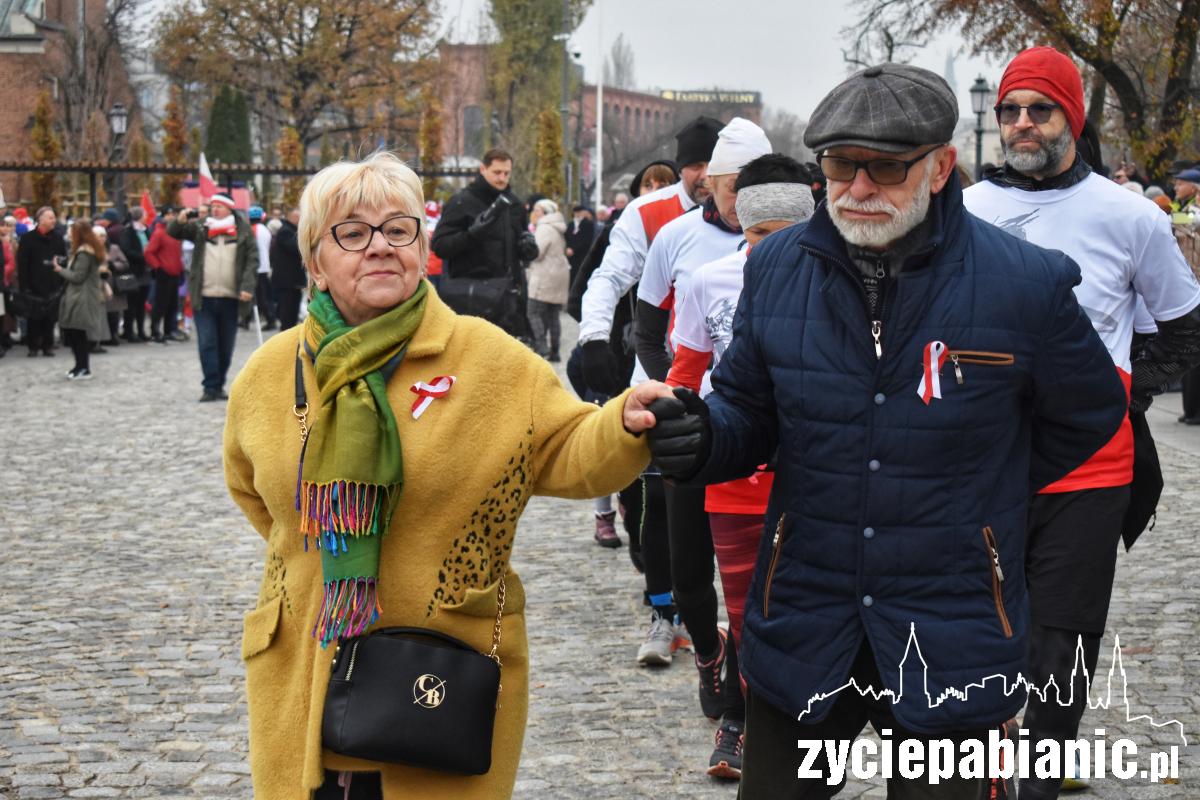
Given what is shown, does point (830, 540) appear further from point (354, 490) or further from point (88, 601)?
point (88, 601)

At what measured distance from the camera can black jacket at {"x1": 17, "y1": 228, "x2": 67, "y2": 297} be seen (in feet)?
69.5

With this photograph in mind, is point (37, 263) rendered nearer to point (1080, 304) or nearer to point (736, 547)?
point (736, 547)

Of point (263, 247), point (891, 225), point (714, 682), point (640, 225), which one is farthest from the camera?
point (263, 247)

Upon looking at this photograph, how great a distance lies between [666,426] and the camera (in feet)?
10.5

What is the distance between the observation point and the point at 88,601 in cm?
773

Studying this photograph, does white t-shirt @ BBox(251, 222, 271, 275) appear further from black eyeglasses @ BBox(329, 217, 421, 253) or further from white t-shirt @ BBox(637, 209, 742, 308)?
black eyeglasses @ BBox(329, 217, 421, 253)

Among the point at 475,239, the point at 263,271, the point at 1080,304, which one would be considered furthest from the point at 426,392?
the point at 263,271

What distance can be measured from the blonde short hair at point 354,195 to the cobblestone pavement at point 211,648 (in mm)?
2242

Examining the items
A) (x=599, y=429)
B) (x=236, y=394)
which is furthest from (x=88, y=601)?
(x=599, y=429)

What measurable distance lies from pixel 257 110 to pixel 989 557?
5656cm

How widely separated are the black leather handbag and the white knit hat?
9.04ft

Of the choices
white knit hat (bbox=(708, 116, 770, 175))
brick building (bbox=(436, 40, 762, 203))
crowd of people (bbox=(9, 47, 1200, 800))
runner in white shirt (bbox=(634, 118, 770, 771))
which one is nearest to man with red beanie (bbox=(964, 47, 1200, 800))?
white knit hat (bbox=(708, 116, 770, 175))

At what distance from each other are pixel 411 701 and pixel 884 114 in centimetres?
143

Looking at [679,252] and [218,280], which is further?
[218,280]
